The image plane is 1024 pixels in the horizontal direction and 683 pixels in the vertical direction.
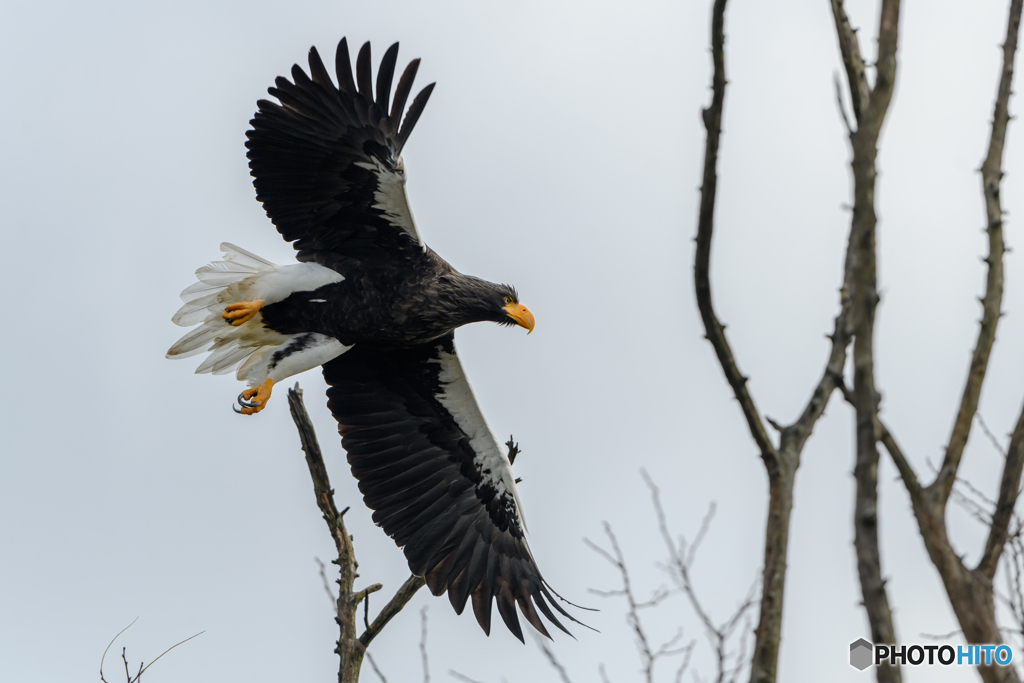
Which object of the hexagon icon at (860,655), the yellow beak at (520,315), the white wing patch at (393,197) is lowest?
the hexagon icon at (860,655)

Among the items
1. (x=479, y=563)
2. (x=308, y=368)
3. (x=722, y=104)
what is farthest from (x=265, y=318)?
(x=722, y=104)

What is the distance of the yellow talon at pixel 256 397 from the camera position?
20.2 feet

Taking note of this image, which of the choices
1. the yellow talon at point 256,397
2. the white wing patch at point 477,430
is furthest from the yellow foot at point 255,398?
the white wing patch at point 477,430

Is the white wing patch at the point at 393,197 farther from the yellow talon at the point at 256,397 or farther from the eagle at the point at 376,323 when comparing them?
the yellow talon at the point at 256,397

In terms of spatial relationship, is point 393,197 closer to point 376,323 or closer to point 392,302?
point 392,302

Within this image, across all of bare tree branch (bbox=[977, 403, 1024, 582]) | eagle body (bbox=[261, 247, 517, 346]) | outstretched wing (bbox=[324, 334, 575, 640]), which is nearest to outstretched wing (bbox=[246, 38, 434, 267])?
eagle body (bbox=[261, 247, 517, 346])

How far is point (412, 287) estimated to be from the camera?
19.1 ft

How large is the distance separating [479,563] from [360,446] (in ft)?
3.62

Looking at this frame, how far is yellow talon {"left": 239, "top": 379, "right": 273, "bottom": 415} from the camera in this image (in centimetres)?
615

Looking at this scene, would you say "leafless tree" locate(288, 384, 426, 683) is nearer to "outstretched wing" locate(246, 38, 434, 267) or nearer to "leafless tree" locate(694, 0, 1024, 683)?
"outstretched wing" locate(246, 38, 434, 267)

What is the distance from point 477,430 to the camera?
265 inches

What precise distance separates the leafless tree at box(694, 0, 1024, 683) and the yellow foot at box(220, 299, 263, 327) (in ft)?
12.7

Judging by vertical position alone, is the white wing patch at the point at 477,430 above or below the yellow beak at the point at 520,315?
below

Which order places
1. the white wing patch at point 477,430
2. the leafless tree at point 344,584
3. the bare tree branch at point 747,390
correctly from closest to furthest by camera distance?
1. the bare tree branch at point 747,390
2. the leafless tree at point 344,584
3. the white wing patch at point 477,430
